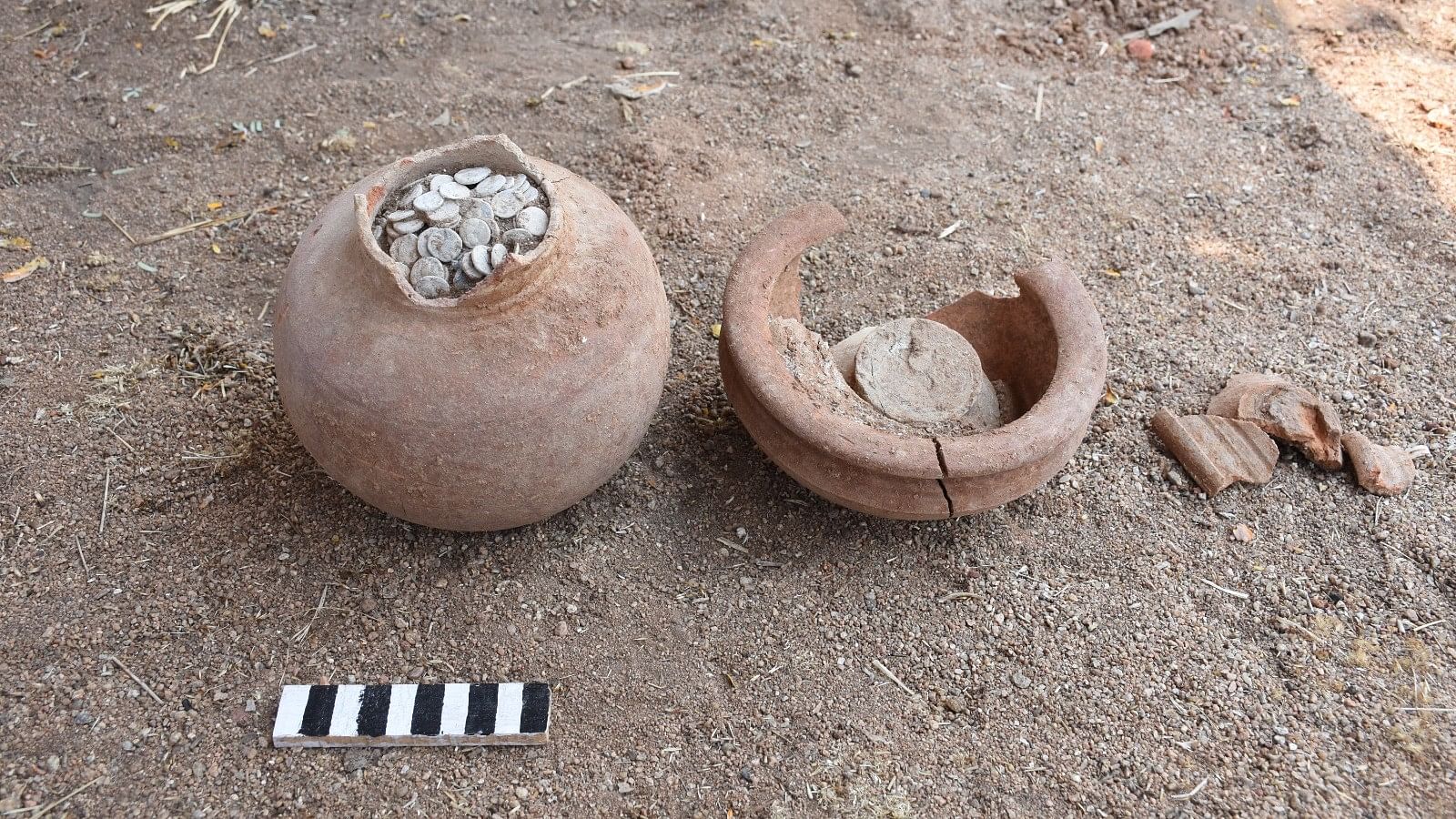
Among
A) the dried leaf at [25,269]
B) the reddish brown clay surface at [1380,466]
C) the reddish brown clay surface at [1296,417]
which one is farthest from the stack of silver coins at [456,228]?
the reddish brown clay surface at [1380,466]

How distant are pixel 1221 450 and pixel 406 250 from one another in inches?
105

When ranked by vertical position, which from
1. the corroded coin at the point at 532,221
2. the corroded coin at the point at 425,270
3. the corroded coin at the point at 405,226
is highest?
the corroded coin at the point at 532,221

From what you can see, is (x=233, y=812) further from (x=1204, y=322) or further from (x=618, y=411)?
(x=1204, y=322)

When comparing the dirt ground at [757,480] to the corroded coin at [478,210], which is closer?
the corroded coin at [478,210]

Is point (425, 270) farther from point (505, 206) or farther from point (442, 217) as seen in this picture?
point (505, 206)

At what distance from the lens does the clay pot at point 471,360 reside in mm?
2363

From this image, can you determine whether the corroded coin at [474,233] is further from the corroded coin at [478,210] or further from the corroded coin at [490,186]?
the corroded coin at [490,186]

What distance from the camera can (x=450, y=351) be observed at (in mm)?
2359

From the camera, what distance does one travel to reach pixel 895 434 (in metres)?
2.69

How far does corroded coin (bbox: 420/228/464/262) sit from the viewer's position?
96.2 inches

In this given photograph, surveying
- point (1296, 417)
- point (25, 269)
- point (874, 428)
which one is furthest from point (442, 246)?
point (1296, 417)

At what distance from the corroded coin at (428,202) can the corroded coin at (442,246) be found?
0.27ft

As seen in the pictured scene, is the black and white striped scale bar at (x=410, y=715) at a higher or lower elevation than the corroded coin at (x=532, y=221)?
Answer: lower

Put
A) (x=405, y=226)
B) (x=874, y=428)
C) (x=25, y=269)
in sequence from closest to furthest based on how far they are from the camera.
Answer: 1. (x=405, y=226)
2. (x=874, y=428)
3. (x=25, y=269)
